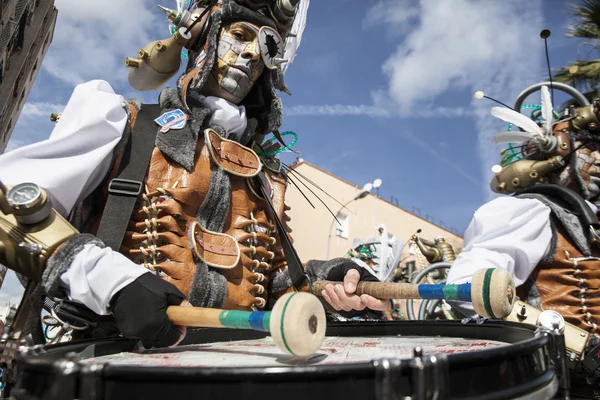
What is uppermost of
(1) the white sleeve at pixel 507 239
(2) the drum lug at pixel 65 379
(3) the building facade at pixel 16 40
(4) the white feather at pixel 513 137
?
(3) the building facade at pixel 16 40

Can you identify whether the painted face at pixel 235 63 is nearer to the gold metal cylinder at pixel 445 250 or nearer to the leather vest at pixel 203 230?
the leather vest at pixel 203 230

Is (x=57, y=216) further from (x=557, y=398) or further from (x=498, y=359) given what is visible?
(x=557, y=398)

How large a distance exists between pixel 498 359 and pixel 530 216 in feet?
7.75

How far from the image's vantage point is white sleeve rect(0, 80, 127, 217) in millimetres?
1522

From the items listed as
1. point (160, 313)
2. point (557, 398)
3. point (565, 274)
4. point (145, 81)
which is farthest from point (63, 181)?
point (565, 274)

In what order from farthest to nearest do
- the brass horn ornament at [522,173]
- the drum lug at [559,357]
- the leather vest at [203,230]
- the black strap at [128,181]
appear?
the brass horn ornament at [522,173] < the leather vest at [203,230] < the black strap at [128,181] < the drum lug at [559,357]

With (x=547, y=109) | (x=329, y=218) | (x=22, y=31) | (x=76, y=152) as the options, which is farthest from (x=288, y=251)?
(x=329, y=218)

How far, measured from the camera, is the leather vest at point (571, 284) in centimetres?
290

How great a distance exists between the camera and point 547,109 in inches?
141

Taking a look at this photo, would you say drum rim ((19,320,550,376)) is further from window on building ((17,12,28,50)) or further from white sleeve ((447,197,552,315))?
window on building ((17,12,28,50))

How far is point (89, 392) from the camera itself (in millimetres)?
778

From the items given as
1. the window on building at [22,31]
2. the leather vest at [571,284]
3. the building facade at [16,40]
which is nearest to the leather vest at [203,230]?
the leather vest at [571,284]

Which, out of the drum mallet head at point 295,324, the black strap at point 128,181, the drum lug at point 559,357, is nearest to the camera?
the drum mallet head at point 295,324

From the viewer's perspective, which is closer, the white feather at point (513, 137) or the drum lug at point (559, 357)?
the drum lug at point (559, 357)
